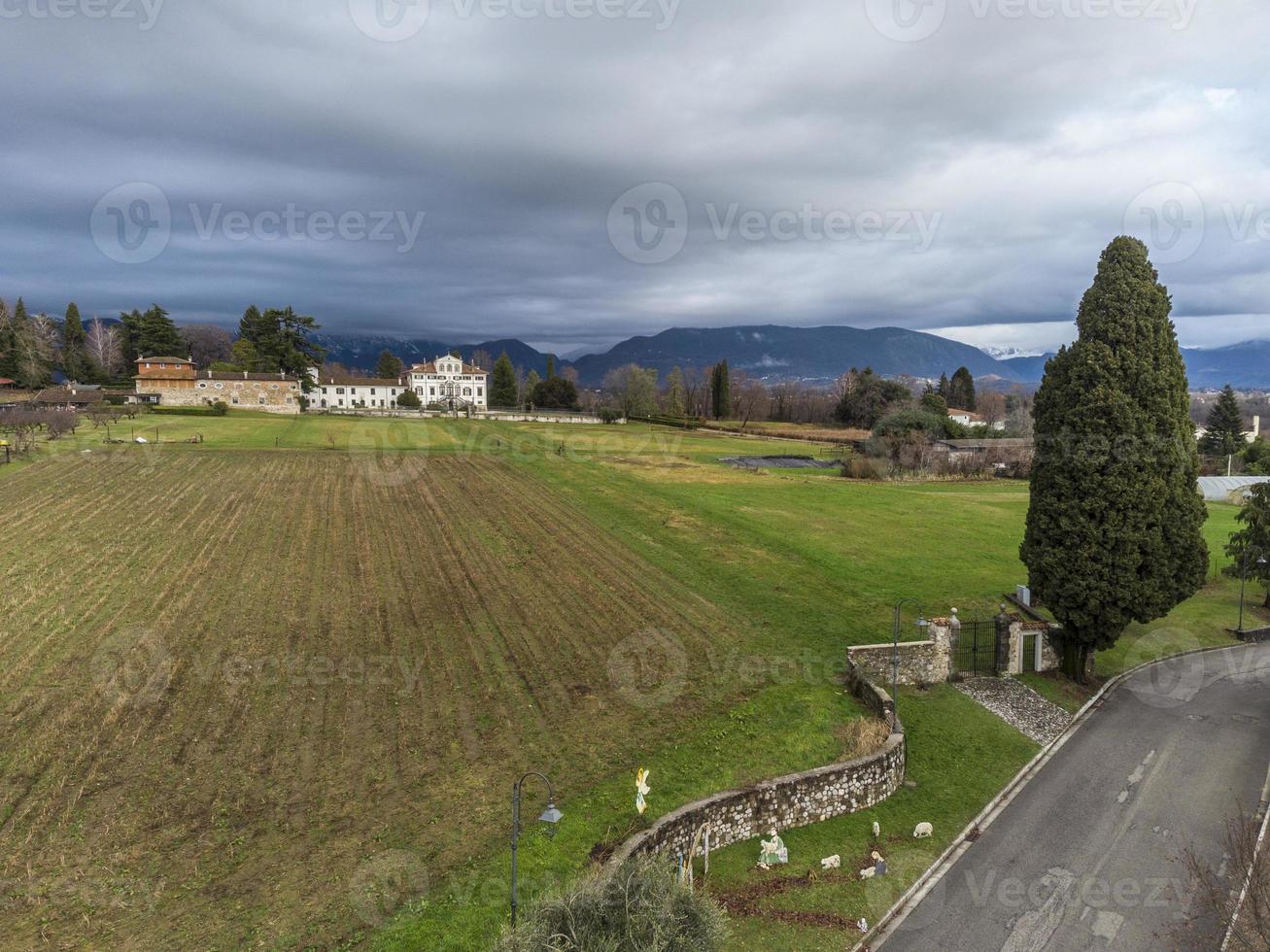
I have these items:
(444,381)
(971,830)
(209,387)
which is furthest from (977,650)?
(444,381)

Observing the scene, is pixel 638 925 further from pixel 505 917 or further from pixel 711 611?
pixel 711 611

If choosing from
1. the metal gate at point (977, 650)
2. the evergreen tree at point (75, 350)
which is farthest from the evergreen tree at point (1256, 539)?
the evergreen tree at point (75, 350)

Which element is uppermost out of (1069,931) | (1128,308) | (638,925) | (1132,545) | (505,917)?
(1128,308)

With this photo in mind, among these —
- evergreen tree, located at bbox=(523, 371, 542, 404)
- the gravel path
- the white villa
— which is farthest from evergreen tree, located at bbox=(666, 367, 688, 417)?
the gravel path

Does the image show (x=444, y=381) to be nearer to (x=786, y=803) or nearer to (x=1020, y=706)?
(x=1020, y=706)

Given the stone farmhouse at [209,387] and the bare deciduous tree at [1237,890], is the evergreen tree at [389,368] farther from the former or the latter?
the bare deciduous tree at [1237,890]

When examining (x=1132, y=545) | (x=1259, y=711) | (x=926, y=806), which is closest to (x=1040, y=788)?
(x=926, y=806)
